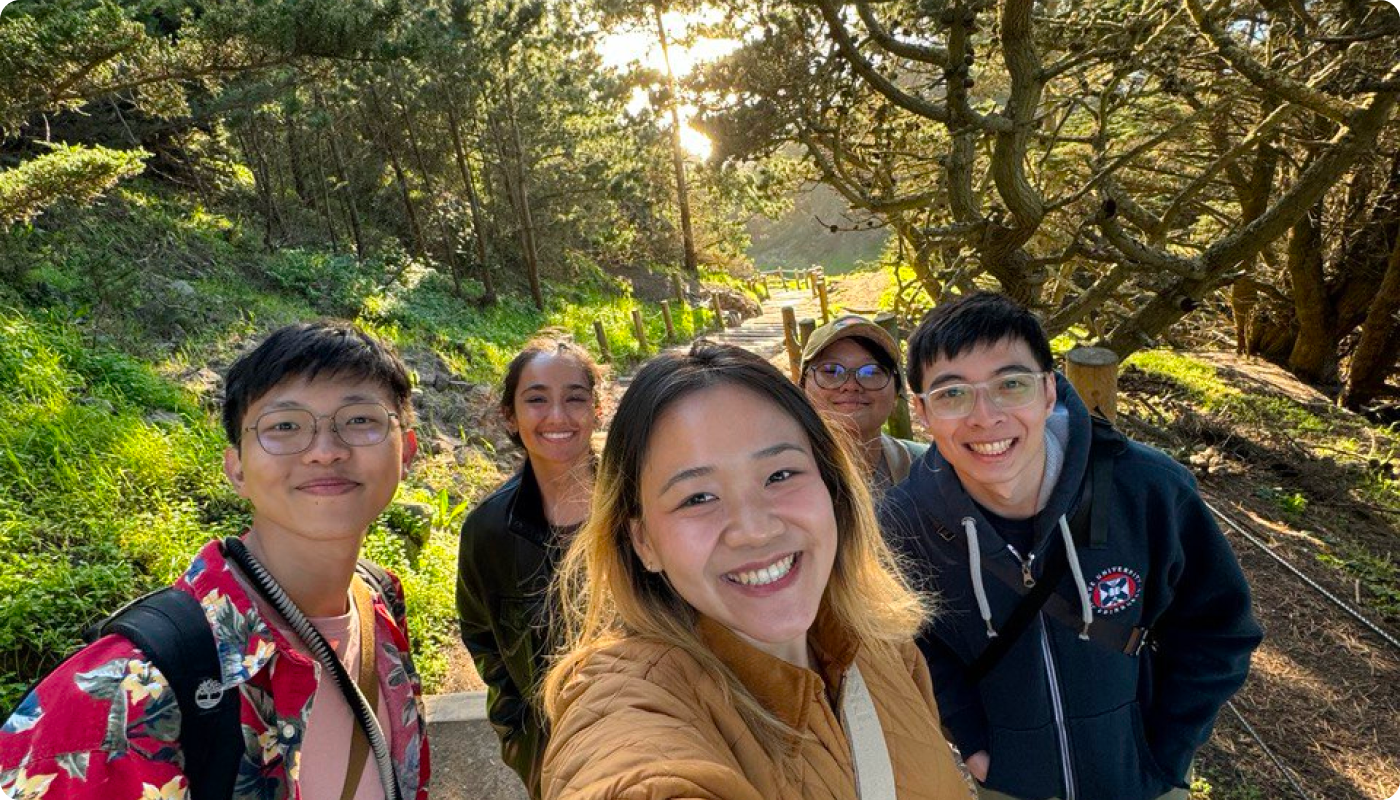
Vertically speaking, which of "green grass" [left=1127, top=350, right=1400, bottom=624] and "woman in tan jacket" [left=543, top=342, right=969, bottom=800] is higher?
"woman in tan jacket" [left=543, top=342, right=969, bottom=800]

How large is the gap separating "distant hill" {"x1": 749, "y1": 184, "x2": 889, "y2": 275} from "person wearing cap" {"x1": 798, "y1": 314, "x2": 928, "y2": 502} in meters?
52.2

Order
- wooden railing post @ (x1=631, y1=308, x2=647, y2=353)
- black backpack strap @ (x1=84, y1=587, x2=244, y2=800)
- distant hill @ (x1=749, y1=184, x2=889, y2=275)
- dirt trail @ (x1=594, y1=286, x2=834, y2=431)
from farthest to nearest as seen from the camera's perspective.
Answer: distant hill @ (x1=749, y1=184, x2=889, y2=275) → wooden railing post @ (x1=631, y1=308, x2=647, y2=353) → dirt trail @ (x1=594, y1=286, x2=834, y2=431) → black backpack strap @ (x1=84, y1=587, x2=244, y2=800)

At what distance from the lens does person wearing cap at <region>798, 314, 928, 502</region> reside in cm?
300

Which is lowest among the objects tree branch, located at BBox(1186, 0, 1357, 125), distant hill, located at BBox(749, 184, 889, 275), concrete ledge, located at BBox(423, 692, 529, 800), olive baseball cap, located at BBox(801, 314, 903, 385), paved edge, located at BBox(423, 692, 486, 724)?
concrete ledge, located at BBox(423, 692, 529, 800)

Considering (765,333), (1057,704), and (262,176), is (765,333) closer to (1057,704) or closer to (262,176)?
(262,176)

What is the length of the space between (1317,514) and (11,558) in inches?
411

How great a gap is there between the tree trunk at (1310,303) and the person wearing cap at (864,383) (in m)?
9.61

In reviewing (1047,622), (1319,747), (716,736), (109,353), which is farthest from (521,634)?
(109,353)

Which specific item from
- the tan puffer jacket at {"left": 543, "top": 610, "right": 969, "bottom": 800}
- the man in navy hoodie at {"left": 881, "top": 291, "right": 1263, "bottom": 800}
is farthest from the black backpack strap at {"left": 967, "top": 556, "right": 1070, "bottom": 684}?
the tan puffer jacket at {"left": 543, "top": 610, "right": 969, "bottom": 800}

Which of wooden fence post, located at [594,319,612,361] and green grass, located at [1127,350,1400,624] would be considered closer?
green grass, located at [1127,350,1400,624]

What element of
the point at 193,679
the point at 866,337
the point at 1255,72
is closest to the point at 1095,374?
the point at 866,337

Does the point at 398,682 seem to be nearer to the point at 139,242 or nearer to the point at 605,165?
the point at 139,242

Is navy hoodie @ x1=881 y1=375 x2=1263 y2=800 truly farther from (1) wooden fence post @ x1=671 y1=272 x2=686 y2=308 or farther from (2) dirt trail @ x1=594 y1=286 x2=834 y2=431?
(1) wooden fence post @ x1=671 y1=272 x2=686 y2=308

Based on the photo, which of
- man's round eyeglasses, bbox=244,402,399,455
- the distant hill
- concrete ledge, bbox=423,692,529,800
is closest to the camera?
man's round eyeglasses, bbox=244,402,399,455
